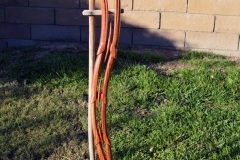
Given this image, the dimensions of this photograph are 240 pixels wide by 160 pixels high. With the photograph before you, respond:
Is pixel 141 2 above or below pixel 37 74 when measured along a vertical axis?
above

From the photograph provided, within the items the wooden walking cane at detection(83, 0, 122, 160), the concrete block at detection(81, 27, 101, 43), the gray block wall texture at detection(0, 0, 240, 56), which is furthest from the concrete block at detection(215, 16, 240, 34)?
the wooden walking cane at detection(83, 0, 122, 160)

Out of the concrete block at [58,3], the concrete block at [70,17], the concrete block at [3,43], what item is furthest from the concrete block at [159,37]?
the concrete block at [3,43]

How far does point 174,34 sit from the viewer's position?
506 cm

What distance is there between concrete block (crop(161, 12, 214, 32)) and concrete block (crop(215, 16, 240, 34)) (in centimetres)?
7

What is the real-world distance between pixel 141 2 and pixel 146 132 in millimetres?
2014

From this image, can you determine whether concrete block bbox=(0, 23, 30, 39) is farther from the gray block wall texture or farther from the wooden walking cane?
the wooden walking cane

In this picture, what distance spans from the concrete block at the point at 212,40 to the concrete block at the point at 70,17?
1224 millimetres

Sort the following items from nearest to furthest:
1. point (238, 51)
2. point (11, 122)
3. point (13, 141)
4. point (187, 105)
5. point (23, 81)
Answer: point (13, 141)
point (11, 122)
point (187, 105)
point (23, 81)
point (238, 51)

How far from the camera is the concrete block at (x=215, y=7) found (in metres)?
4.85

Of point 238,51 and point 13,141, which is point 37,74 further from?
point 238,51

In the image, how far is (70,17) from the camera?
5.19 metres

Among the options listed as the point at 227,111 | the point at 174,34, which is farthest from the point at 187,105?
the point at 174,34

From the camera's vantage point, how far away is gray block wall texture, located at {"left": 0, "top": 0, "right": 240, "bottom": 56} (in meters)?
4.93

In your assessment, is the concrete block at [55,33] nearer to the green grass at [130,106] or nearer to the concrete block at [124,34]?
the concrete block at [124,34]
